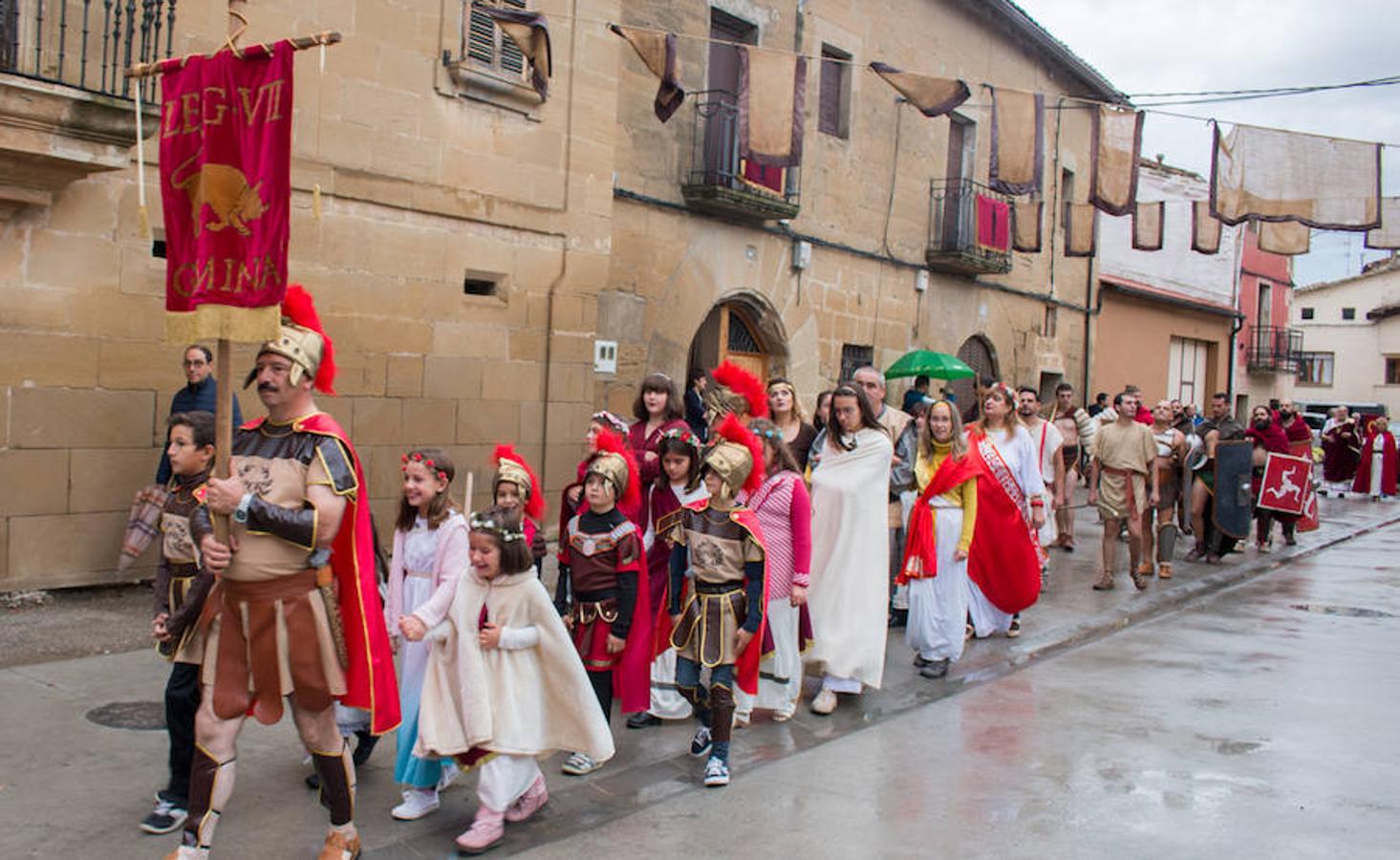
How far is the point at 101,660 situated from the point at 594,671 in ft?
10.4

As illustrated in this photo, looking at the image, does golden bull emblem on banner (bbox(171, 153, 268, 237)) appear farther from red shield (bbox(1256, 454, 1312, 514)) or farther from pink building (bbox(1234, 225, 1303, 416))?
pink building (bbox(1234, 225, 1303, 416))

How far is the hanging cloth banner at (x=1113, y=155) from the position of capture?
13.3 metres

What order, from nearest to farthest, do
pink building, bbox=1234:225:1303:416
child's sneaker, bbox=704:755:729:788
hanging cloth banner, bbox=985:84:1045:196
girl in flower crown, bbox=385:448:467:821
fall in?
girl in flower crown, bbox=385:448:467:821 → child's sneaker, bbox=704:755:729:788 → hanging cloth banner, bbox=985:84:1045:196 → pink building, bbox=1234:225:1303:416

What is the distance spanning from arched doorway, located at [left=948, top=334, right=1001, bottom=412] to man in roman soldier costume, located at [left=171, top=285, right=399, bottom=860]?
57.2 ft

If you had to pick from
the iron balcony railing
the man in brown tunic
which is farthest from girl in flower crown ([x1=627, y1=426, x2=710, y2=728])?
the man in brown tunic

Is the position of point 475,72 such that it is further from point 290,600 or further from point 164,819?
point 164,819

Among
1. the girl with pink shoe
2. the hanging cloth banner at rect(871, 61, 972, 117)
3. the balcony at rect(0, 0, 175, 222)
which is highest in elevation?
the hanging cloth banner at rect(871, 61, 972, 117)

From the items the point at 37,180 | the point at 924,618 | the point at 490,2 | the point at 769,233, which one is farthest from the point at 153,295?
the point at 769,233

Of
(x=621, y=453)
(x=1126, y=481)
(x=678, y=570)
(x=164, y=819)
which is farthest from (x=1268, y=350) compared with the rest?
(x=164, y=819)

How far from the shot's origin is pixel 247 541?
4051mm

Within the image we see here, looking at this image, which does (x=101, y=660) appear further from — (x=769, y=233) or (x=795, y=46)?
(x=795, y=46)

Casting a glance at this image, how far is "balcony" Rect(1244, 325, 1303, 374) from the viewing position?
118 feet

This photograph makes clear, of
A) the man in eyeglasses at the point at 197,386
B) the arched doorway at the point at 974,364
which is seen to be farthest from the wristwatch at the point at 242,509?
the arched doorway at the point at 974,364

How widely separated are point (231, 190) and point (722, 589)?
2.70 metres
